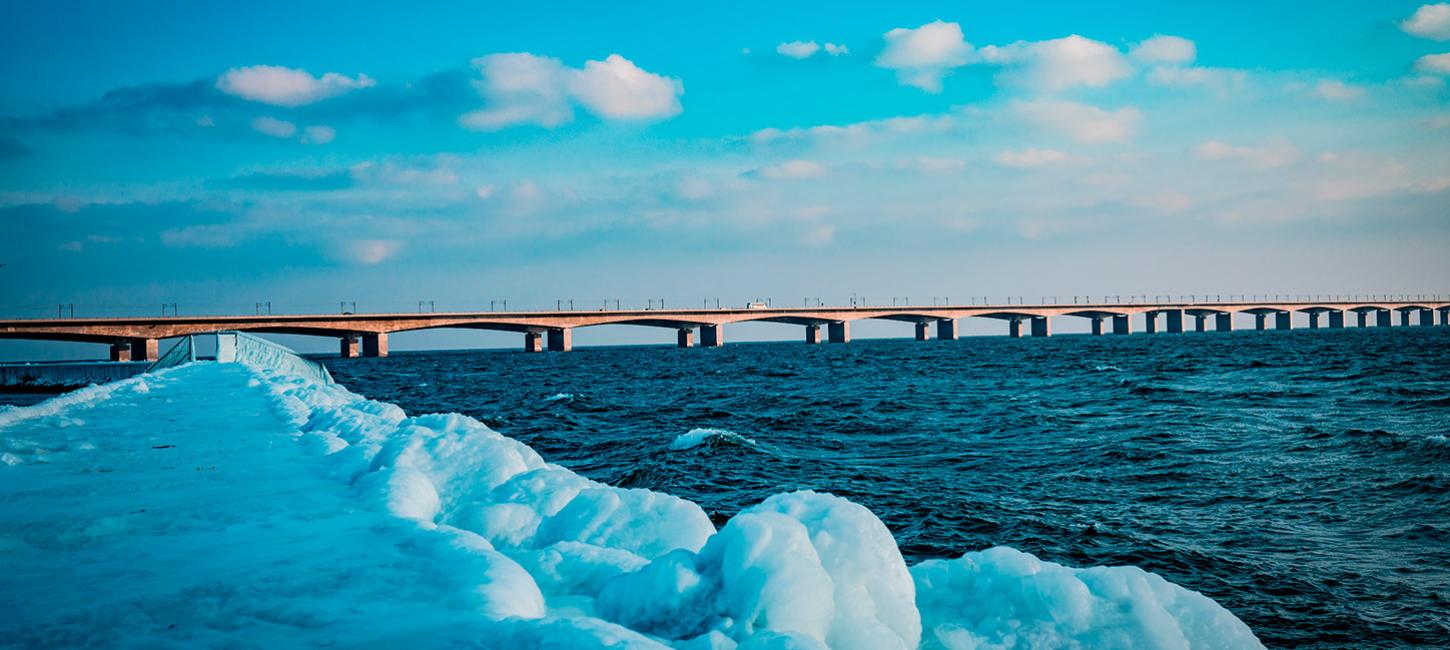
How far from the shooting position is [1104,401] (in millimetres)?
24484

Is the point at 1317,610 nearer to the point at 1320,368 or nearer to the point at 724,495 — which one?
the point at 724,495

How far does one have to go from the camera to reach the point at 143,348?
76750 mm

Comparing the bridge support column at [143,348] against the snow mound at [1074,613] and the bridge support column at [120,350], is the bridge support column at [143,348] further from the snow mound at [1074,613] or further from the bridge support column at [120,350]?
the snow mound at [1074,613]

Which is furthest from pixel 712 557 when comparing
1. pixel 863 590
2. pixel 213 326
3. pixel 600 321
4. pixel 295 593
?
pixel 600 321

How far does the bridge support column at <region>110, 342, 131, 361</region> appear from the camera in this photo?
77.3m

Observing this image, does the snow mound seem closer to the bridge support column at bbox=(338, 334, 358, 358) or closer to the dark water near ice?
the dark water near ice

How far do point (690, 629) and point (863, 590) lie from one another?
80 centimetres

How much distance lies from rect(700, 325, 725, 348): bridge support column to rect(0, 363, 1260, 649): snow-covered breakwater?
107444 millimetres

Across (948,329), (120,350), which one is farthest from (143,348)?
(948,329)

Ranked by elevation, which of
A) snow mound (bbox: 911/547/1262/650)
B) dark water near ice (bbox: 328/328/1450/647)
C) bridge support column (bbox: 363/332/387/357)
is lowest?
dark water near ice (bbox: 328/328/1450/647)

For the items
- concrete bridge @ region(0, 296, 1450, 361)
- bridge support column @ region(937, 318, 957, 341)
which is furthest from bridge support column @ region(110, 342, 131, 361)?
bridge support column @ region(937, 318, 957, 341)

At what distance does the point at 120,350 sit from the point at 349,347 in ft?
71.2

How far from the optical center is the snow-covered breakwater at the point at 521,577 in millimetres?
3553

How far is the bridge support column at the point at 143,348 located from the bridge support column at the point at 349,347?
19.1 metres
